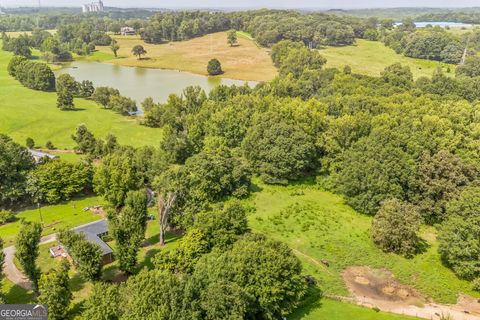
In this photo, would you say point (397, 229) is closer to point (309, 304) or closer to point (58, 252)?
point (309, 304)

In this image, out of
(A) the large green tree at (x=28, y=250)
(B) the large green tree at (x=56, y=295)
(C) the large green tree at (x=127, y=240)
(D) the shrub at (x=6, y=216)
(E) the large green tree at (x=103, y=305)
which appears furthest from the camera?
(D) the shrub at (x=6, y=216)

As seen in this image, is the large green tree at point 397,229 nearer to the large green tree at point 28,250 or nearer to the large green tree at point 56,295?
the large green tree at point 56,295

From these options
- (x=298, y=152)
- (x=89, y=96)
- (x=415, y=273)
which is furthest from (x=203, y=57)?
(x=415, y=273)

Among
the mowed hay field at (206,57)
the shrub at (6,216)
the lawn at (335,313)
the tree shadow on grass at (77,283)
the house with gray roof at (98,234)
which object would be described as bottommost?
the lawn at (335,313)

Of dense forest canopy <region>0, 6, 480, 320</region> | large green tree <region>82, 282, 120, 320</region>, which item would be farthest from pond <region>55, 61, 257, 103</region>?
large green tree <region>82, 282, 120, 320</region>

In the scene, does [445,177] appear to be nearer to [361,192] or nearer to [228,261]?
[361,192]

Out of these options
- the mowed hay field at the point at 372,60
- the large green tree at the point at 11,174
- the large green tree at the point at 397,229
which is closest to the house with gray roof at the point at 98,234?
the large green tree at the point at 11,174
